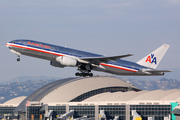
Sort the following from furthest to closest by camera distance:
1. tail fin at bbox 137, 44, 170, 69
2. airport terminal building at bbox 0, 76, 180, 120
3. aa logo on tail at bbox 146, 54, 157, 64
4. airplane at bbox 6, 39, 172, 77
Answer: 1. airport terminal building at bbox 0, 76, 180, 120
2. aa logo on tail at bbox 146, 54, 157, 64
3. tail fin at bbox 137, 44, 170, 69
4. airplane at bbox 6, 39, 172, 77

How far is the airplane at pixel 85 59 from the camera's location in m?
61.5

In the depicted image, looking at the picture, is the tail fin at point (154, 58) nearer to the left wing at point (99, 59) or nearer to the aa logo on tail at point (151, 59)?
the aa logo on tail at point (151, 59)

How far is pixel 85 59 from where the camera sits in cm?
6419

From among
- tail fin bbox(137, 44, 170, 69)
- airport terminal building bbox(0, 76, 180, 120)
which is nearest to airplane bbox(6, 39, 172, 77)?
tail fin bbox(137, 44, 170, 69)

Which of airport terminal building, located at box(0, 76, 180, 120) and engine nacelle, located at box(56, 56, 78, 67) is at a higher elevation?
engine nacelle, located at box(56, 56, 78, 67)

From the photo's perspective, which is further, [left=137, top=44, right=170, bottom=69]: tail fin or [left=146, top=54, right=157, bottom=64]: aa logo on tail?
[left=146, top=54, right=157, bottom=64]: aa logo on tail

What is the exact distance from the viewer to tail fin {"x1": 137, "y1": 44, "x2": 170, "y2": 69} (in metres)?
72.9

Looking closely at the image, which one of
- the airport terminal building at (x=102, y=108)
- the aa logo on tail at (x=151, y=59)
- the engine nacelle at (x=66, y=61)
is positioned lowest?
the airport terminal building at (x=102, y=108)

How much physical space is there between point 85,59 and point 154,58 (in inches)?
685

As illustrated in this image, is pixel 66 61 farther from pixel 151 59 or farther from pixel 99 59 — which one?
pixel 151 59

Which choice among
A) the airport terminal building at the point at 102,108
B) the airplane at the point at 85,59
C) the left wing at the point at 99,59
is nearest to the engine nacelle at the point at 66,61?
the airplane at the point at 85,59

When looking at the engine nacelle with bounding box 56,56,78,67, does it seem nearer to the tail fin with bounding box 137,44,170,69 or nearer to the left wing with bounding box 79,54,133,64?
the left wing with bounding box 79,54,133,64

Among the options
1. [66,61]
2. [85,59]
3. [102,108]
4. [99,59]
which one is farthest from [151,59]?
[102,108]

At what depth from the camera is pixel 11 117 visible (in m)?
106
